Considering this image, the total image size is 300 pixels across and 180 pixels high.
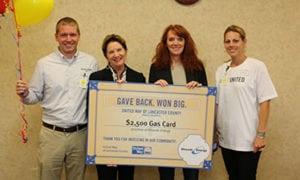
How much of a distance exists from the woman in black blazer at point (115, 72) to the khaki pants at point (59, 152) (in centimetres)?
17

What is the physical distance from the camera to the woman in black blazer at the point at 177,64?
83.3 inches

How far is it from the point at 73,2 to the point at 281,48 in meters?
1.87

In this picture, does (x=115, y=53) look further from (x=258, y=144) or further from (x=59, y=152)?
(x=258, y=144)

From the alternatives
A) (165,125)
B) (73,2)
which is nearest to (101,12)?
(73,2)

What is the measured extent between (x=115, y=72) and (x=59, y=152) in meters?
0.67

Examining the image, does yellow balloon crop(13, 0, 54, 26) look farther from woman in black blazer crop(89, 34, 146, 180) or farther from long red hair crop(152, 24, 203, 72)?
long red hair crop(152, 24, 203, 72)

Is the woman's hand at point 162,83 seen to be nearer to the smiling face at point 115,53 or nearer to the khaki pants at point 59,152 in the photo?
the smiling face at point 115,53

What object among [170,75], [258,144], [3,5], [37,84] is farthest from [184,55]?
[3,5]

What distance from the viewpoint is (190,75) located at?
2107 millimetres

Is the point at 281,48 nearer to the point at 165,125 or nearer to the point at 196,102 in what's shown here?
the point at 196,102

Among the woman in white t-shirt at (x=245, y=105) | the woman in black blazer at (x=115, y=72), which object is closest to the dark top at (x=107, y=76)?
the woman in black blazer at (x=115, y=72)

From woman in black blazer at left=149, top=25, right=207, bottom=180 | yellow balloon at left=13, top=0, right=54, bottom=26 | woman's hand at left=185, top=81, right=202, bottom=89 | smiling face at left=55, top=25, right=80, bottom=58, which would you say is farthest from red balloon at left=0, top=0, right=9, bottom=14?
woman's hand at left=185, top=81, right=202, bottom=89

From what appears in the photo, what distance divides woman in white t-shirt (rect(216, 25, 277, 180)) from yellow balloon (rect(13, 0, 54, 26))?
47.9 inches

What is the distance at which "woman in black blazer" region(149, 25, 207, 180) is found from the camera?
83.3 inches
